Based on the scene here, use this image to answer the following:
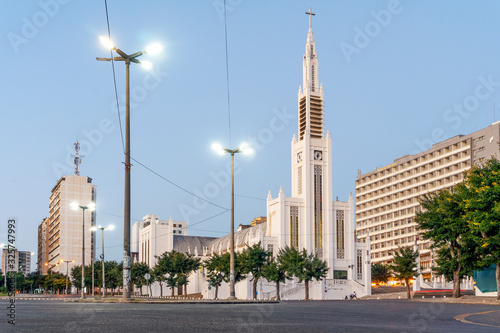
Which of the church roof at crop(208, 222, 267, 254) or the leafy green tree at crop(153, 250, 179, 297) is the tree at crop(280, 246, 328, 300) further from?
the leafy green tree at crop(153, 250, 179, 297)

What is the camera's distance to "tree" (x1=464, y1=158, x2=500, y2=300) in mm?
34281

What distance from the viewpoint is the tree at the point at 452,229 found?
41250 mm

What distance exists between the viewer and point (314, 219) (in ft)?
324

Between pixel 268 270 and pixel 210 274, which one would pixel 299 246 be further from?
pixel 268 270

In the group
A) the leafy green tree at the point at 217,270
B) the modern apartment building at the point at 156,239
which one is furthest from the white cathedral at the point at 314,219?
the modern apartment building at the point at 156,239

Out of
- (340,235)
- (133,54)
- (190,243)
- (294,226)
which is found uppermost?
(133,54)

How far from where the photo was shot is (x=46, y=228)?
197 meters

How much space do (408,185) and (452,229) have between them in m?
101

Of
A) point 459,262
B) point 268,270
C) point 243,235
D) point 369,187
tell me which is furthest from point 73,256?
point 459,262

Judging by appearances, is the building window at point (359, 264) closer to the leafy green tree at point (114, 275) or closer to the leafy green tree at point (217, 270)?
the leafy green tree at point (217, 270)

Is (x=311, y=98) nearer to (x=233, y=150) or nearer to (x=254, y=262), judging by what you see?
(x=254, y=262)

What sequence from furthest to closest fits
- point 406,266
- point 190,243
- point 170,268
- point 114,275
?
point 190,243 → point 114,275 → point 170,268 → point 406,266

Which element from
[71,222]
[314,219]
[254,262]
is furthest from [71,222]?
[254,262]

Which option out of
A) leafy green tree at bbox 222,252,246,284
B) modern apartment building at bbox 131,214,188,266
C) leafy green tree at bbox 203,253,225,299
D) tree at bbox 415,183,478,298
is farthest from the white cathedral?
tree at bbox 415,183,478,298
